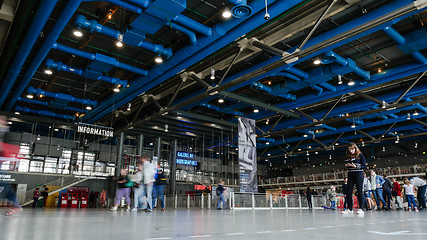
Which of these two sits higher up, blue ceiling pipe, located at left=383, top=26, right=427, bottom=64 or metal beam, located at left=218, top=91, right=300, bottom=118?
blue ceiling pipe, located at left=383, top=26, right=427, bottom=64

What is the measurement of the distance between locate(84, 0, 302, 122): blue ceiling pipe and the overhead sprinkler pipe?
4023mm

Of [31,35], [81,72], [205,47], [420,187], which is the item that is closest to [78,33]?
[31,35]

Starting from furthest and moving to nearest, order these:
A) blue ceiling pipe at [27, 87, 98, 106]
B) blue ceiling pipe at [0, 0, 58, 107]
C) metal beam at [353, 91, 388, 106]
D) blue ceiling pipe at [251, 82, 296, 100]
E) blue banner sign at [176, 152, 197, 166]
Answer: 1. blue banner sign at [176, 152, 197, 166]
2. blue ceiling pipe at [27, 87, 98, 106]
3. metal beam at [353, 91, 388, 106]
4. blue ceiling pipe at [251, 82, 296, 100]
5. blue ceiling pipe at [0, 0, 58, 107]

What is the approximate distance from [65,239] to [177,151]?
79.0 feet

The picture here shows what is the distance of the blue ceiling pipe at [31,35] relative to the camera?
329 inches

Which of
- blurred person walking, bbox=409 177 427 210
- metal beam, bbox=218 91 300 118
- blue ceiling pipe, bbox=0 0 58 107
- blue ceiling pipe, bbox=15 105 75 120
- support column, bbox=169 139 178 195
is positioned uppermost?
blue ceiling pipe, bbox=15 105 75 120

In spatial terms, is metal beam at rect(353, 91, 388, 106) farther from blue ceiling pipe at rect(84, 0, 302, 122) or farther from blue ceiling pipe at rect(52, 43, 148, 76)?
blue ceiling pipe at rect(52, 43, 148, 76)

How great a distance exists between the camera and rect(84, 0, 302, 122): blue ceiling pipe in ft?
29.0

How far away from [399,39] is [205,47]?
732cm

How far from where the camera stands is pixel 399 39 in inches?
425

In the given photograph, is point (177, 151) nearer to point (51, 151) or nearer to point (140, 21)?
point (51, 151)

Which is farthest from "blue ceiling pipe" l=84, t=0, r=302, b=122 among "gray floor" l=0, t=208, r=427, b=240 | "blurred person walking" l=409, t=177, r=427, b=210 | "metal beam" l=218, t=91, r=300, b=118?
"blurred person walking" l=409, t=177, r=427, b=210

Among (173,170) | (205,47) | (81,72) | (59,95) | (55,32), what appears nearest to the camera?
(55,32)

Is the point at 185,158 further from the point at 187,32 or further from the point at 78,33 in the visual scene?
the point at 187,32
